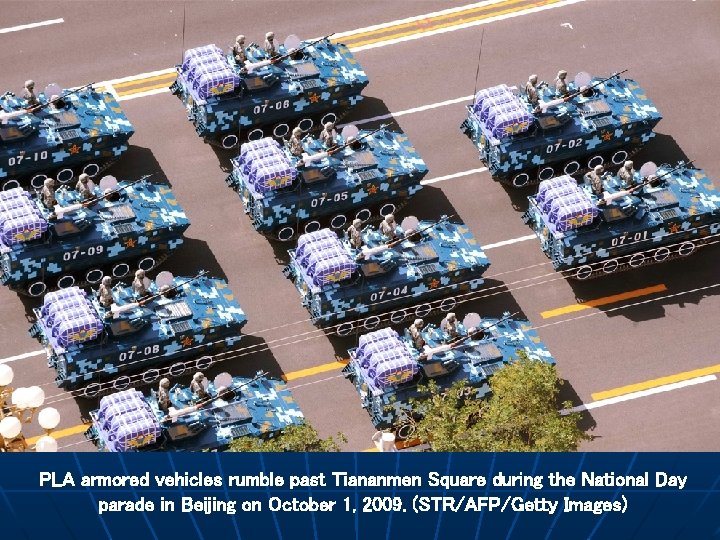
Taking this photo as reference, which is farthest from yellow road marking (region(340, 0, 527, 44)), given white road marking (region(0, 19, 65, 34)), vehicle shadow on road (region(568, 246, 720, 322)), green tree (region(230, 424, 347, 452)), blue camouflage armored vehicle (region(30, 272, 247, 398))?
green tree (region(230, 424, 347, 452))

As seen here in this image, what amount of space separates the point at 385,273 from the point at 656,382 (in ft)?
36.3

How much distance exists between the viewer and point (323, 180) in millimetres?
73938

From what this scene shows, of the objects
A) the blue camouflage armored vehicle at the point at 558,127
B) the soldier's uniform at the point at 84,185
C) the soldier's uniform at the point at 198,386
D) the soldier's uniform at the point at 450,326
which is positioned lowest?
the soldier's uniform at the point at 450,326

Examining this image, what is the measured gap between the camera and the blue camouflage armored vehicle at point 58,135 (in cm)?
7406

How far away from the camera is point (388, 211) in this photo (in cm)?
7619

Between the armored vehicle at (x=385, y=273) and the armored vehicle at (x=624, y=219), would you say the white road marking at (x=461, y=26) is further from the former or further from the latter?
the armored vehicle at (x=385, y=273)

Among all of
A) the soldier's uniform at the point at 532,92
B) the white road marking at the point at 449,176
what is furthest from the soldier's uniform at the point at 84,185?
the soldier's uniform at the point at 532,92

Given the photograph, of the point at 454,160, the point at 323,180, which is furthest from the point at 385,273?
the point at 454,160

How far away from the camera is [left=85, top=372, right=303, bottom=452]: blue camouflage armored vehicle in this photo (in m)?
65.1

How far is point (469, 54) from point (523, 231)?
414 inches

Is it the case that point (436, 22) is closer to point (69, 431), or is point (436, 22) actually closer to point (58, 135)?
point (58, 135)

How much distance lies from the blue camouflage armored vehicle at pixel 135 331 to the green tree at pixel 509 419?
28.4 feet
